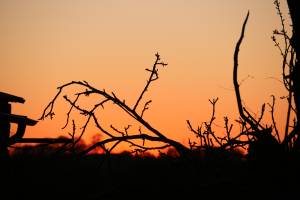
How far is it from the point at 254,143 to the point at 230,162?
0.29 metres

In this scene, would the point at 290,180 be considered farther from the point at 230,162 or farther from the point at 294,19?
the point at 294,19

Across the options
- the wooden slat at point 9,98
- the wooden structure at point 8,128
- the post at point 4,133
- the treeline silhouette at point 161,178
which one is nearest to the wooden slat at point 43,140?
the wooden structure at point 8,128

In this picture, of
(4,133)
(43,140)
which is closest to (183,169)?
(43,140)

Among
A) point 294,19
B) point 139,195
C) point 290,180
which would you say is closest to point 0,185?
point 139,195

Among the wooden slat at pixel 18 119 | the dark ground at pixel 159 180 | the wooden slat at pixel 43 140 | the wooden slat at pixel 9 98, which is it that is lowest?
the dark ground at pixel 159 180

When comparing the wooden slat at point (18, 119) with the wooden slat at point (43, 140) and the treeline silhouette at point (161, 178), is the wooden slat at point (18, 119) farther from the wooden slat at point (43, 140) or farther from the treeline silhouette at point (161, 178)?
the treeline silhouette at point (161, 178)

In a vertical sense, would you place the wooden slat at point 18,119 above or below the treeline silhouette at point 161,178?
above

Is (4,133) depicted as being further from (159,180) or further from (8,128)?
(159,180)

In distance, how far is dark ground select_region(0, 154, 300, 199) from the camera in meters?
2.40

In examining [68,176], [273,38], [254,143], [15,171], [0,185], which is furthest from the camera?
[273,38]

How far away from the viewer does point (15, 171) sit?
3.81 m

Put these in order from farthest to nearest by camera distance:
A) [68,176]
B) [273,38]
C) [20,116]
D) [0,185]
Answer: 1. [20,116]
2. [273,38]
3. [0,185]
4. [68,176]

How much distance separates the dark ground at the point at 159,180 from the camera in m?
2.40

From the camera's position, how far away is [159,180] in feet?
8.48
